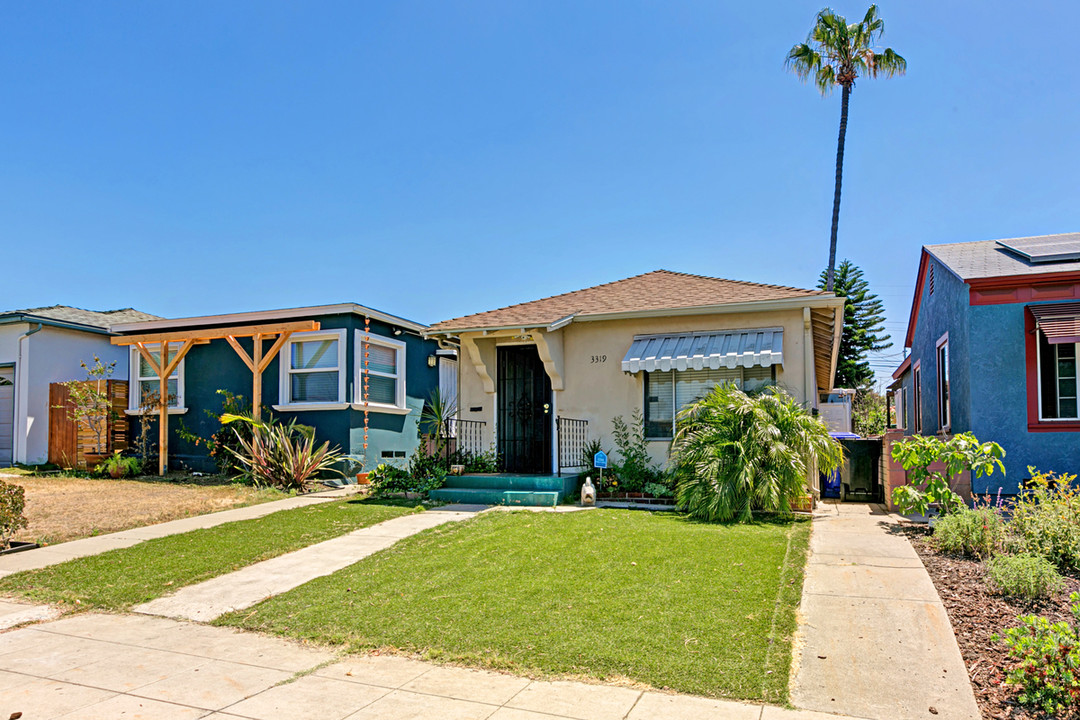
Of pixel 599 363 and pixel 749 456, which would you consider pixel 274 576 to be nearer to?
pixel 749 456

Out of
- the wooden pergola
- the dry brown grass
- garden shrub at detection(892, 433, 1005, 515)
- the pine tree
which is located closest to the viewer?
garden shrub at detection(892, 433, 1005, 515)

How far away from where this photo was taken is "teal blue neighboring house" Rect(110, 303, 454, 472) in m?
14.5

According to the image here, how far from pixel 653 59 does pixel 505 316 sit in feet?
17.4

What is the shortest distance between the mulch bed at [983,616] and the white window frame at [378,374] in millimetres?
11080

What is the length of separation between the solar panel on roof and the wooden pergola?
41.2 ft

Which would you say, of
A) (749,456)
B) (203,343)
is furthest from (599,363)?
(203,343)

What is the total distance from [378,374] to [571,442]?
5.66 meters

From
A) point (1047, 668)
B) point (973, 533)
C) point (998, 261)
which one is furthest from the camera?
point (998, 261)

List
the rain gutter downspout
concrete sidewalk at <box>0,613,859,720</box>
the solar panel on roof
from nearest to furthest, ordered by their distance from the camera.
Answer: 1. concrete sidewalk at <box>0,613,859,720</box>
2. the solar panel on roof
3. the rain gutter downspout

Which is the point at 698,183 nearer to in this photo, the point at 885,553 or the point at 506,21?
the point at 506,21

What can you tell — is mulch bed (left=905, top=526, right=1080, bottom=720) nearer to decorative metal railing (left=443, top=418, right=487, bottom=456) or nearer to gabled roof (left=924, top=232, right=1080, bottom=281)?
gabled roof (left=924, top=232, right=1080, bottom=281)

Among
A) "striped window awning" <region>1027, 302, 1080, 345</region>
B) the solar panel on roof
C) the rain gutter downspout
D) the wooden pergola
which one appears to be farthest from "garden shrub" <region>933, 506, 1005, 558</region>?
the rain gutter downspout

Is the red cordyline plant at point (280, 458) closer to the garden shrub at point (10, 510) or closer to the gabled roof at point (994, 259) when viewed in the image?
the garden shrub at point (10, 510)

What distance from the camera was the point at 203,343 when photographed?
1584 cm
